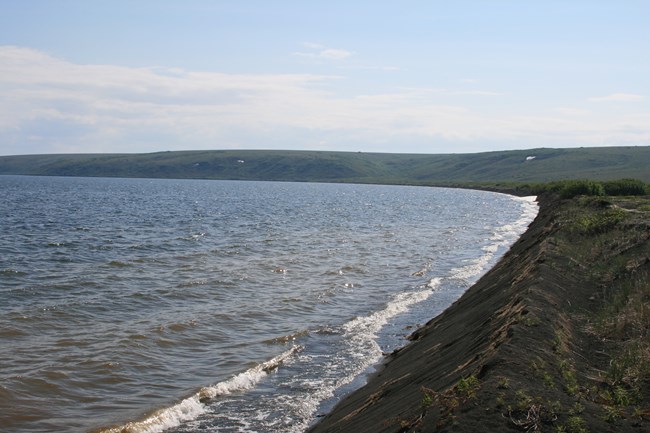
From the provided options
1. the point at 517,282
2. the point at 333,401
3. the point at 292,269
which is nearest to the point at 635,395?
the point at 333,401

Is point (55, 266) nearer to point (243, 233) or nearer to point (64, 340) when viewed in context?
point (64, 340)

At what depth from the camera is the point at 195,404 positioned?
12.5m

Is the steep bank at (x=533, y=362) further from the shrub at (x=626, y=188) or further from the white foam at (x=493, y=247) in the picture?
the shrub at (x=626, y=188)

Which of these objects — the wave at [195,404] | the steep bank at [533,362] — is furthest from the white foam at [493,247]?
the wave at [195,404]

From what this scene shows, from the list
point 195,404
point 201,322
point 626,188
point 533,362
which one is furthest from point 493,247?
point 533,362

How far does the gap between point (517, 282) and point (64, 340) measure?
11761mm

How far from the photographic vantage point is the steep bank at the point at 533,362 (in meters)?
7.22

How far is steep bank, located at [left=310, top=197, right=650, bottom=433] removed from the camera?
7223 millimetres

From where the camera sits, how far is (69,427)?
448 inches

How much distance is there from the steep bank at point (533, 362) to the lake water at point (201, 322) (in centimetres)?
201

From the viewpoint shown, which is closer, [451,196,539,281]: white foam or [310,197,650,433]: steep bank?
[310,197,650,433]: steep bank

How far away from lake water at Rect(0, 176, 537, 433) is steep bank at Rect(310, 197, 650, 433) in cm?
201

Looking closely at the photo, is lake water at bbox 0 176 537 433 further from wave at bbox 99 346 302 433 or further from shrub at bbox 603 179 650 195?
shrub at bbox 603 179 650 195

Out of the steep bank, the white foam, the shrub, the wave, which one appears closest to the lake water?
the wave
